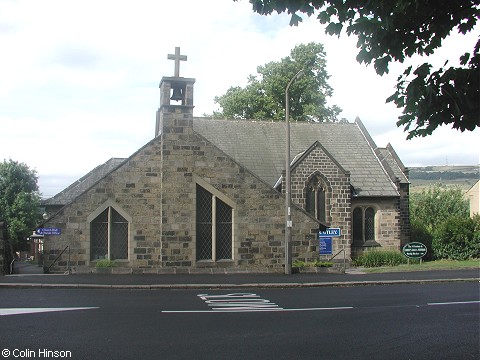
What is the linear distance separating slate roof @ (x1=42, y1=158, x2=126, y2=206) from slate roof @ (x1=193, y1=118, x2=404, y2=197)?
5.72 metres

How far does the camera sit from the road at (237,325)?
7.48 m

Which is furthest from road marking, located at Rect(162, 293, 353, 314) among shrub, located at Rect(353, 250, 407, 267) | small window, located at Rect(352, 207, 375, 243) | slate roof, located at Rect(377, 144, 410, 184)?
slate roof, located at Rect(377, 144, 410, 184)

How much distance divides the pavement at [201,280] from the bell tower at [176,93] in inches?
249

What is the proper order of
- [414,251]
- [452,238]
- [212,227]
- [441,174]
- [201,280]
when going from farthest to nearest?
[441,174], [452,238], [414,251], [212,227], [201,280]

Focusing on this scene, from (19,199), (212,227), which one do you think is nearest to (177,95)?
(212,227)

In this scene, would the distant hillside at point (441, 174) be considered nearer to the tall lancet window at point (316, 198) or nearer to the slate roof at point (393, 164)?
the slate roof at point (393, 164)

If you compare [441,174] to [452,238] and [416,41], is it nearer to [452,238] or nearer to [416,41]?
[452,238]

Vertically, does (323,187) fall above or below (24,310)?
above

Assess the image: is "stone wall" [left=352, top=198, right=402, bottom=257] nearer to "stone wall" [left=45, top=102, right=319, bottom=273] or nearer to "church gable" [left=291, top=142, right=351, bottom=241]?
"church gable" [left=291, top=142, right=351, bottom=241]

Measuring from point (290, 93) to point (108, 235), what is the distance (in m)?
30.5

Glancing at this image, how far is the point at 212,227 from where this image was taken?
859 inches

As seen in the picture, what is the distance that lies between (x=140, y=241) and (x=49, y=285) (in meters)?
6.15

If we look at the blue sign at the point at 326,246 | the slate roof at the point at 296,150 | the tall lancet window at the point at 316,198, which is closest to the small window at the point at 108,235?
the slate roof at the point at 296,150

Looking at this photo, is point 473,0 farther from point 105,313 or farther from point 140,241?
point 140,241
